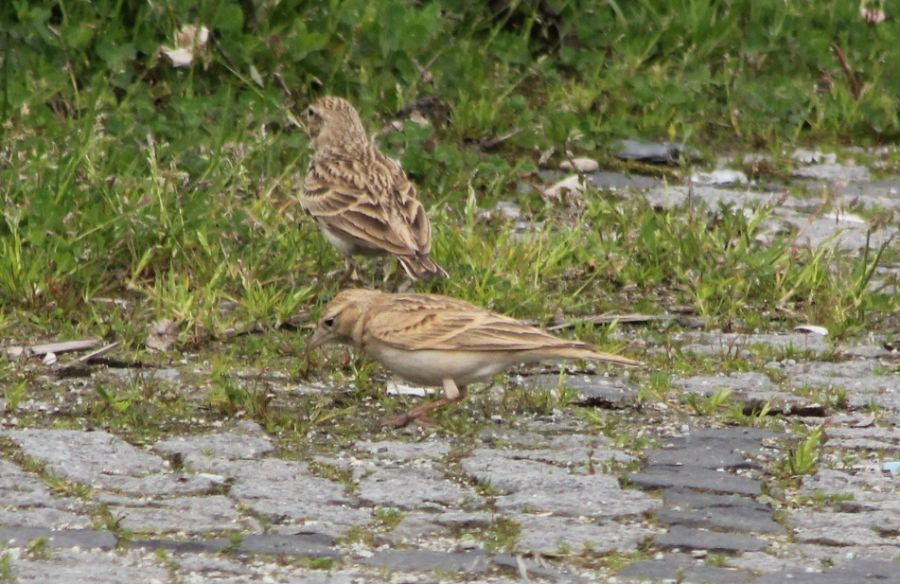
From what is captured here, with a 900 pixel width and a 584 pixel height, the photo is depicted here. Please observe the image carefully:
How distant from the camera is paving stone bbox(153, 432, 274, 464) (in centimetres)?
630

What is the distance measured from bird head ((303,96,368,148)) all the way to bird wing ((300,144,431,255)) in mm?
285

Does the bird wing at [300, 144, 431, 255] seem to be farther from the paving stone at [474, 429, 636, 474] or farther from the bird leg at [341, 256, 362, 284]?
the paving stone at [474, 429, 636, 474]

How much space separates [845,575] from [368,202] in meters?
4.26

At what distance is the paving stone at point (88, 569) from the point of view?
4906 millimetres

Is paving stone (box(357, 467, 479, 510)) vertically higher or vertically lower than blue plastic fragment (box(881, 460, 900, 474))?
lower

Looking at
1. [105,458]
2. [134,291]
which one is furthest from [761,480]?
[134,291]

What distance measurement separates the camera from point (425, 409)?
689 centimetres

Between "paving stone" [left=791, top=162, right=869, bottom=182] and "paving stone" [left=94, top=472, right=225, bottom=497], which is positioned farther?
"paving stone" [left=791, top=162, right=869, bottom=182]

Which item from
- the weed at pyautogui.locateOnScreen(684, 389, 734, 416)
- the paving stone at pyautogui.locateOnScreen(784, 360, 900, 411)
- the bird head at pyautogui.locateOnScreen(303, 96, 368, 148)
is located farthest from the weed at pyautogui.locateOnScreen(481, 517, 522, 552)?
the bird head at pyautogui.locateOnScreen(303, 96, 368, 148)

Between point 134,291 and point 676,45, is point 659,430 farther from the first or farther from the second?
point 676,45

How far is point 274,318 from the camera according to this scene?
820 cm

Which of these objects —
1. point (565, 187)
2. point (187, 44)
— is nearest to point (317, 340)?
point (565, 187)

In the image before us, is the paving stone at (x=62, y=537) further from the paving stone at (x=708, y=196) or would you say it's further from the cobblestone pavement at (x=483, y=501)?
the paving stone at (x=708, y=196)

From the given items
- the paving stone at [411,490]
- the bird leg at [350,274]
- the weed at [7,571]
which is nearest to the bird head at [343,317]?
the paving stone at [411,490]
